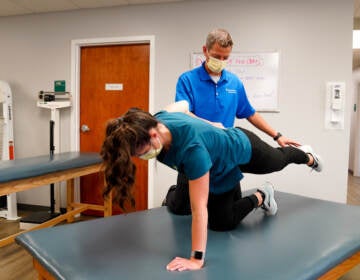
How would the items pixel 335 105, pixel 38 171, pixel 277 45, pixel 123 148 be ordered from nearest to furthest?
pixel 123 148 → pixel 38 171 → pixel 335 105 → pixel 277 45

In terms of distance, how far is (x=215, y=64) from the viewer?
1.61 metres

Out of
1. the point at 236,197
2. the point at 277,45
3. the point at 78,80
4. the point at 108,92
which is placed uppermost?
the point at 277,45

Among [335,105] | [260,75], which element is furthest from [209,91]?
[335,105]

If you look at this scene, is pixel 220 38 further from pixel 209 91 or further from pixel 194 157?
pixel 194 157

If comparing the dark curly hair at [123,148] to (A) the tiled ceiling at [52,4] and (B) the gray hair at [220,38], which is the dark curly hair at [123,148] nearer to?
(B) the gray hair at [220,38]

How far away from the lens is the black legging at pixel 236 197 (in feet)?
4.61

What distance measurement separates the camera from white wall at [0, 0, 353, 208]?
8.27 ft

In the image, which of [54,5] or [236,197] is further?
[54,5]

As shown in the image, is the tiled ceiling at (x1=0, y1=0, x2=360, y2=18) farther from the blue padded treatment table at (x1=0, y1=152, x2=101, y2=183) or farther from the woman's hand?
the woman's hand

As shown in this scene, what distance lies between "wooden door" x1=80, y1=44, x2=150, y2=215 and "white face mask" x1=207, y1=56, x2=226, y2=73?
1463 millimetres

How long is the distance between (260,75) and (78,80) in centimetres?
190

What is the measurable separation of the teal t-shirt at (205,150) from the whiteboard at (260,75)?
4.44 ft

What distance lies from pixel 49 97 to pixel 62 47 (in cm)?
58

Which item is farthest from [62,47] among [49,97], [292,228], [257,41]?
[292,228]
